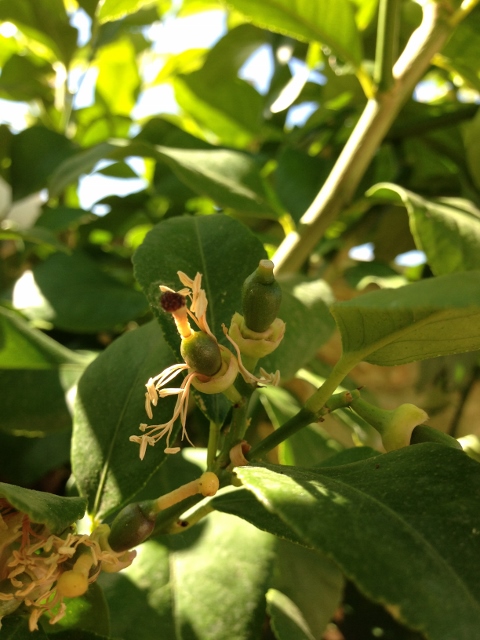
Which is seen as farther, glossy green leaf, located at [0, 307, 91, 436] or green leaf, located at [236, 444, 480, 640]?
glossy green leaf, located at [0, 307, 91, 436]

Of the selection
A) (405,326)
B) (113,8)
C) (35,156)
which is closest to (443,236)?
(405,326)

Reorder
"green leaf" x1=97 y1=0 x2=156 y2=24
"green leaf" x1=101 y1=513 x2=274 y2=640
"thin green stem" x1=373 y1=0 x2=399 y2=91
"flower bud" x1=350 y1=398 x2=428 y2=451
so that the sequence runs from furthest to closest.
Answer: "green leaf" x1=97 y1=0 x2=156 y2=24 → "thin green stem" x1=373 y1=0 x2=399 y2=91 → "green leaf" x1=101 y1=513 x2=274 y2=640 → "flower bud" x1=350 y1=398 x2=428 y2=451

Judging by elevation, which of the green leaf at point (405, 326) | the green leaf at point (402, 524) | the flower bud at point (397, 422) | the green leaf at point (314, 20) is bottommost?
the flower bud at point (397, 422)

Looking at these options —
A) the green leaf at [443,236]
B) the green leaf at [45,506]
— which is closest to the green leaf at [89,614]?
the green leaf at [45,506]

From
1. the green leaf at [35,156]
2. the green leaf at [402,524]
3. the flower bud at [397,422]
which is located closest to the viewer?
the green leaf at [402,524]

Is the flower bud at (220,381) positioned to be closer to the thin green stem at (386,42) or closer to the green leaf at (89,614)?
the green leaf at (89,614)

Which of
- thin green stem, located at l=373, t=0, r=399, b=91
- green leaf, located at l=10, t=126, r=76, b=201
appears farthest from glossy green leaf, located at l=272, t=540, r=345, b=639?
green leaf, located at l=10, t=126, r=76, b=201

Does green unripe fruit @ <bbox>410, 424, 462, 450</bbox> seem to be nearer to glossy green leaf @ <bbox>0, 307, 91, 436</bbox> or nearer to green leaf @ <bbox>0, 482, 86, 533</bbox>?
green leaf @ <bbox>0, 482, 86, 533</bbox>

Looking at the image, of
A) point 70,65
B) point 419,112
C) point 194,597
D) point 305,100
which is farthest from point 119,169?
point 194,597
